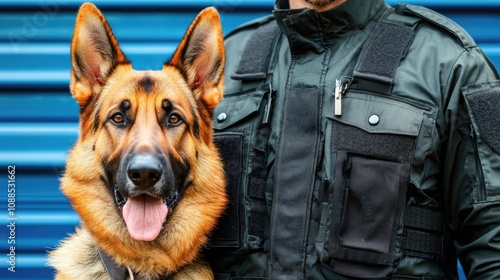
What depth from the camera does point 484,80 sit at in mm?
2141

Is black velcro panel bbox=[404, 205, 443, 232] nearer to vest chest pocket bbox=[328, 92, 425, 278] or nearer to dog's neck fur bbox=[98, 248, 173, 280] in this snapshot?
vest chest pocket bbox=[328, 92, 425, 278]

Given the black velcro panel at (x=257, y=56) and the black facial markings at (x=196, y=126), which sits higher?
the black velcro panel at (x=257, y=56)

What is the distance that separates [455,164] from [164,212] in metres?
0.94

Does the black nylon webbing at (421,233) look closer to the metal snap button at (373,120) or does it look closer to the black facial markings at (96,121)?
the metal snap button at (373,120)

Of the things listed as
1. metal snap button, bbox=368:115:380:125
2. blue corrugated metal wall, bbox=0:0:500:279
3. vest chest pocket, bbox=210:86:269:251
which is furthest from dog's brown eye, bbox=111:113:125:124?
blue corrugated metal wall, bbox=0:0:500:279

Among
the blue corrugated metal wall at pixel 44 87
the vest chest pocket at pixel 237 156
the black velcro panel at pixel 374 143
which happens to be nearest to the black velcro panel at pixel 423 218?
the black velcro panel at pixel 374 143

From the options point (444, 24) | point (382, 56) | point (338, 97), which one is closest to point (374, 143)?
point (338, 97)

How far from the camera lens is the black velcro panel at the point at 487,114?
81.7 inches

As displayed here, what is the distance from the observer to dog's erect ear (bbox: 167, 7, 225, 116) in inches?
91.3

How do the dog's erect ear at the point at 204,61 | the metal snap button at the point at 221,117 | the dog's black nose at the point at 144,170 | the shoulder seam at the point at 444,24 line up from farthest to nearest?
the metal snap button at the point at 221,117 → the dog's erect ear at the point at 204,61 → the shoulder seam at the point at 444,24 → the dog's black nose at the point at 144,170

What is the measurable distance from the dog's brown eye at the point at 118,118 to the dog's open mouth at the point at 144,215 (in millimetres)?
257

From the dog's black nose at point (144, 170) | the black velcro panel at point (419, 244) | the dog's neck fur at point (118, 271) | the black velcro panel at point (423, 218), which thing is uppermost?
the dog's black nose at point (144, 170)

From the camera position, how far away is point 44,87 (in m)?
3.10

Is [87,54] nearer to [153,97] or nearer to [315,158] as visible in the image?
[153,97]
